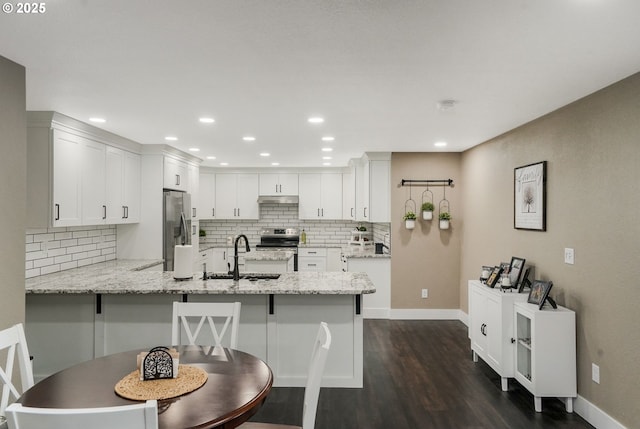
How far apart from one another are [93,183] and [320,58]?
10.3 feet

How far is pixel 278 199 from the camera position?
7.71 m

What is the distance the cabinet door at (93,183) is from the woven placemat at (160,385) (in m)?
2.84

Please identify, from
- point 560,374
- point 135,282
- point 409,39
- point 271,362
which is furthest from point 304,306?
point 409,39

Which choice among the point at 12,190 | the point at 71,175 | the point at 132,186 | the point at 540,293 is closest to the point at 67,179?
the point at 71,175

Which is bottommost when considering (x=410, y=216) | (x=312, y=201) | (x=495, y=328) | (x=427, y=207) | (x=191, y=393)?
(x=495, y=328)

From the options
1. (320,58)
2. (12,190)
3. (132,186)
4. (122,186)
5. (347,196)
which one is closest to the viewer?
(320,58)

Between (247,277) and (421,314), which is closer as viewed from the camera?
(247,277)

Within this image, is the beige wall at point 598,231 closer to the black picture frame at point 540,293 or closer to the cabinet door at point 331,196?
the black picture frame at point 540,293

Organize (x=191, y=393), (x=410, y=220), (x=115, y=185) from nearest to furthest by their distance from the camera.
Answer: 1. (x=191, y=393)
2. (x=115, y=185)
3. (x=410, y=220)

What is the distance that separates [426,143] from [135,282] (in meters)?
3.68

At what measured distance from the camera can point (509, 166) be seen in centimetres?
432

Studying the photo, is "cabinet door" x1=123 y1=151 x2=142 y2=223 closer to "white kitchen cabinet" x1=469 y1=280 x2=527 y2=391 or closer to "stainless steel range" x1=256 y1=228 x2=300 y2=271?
"stainless steel range" x1=256 y1=228 x2=300 y2=271

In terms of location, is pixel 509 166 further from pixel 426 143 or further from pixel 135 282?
pixel 135 282

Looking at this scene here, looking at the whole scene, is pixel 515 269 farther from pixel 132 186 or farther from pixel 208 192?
pixel 208 192
